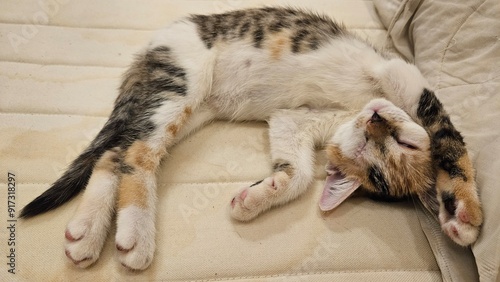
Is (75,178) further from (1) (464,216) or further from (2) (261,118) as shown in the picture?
(1) (464,216)

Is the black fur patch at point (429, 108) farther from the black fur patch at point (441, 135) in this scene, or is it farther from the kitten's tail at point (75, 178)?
the kitten's tail at point (75, 178)

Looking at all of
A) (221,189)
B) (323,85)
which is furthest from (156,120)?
(323,85)

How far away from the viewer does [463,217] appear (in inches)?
36.2

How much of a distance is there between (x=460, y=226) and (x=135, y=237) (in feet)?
2.52

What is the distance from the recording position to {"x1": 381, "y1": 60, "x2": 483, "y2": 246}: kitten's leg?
922 millimetres

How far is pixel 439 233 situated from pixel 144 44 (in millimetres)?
1179

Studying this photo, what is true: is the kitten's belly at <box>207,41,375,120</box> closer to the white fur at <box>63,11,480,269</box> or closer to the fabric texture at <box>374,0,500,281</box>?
the white fur at <box>63,11,480,269</box>

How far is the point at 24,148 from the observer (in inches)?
43.2

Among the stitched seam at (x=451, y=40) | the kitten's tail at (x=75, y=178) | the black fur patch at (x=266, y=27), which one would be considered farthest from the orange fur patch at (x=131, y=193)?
the stitched seam at (x=451, y=40)

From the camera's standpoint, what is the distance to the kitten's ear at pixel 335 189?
1046 mm

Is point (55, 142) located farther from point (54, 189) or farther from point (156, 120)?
point (156, 120)

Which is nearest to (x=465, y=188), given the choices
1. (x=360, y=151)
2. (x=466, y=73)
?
(x=360, y=151)

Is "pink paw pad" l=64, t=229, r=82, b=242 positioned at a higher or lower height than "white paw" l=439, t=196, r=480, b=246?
lower

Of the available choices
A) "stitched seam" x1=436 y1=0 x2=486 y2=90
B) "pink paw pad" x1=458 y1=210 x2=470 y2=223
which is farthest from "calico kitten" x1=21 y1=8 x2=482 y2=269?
"stitched seam" x1=436 y1=0 x2=486 y2=90
